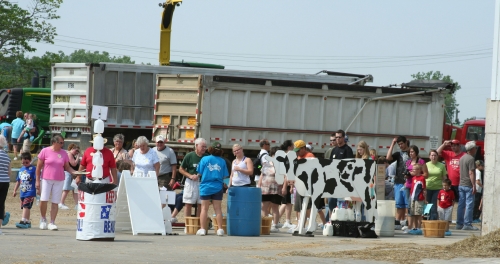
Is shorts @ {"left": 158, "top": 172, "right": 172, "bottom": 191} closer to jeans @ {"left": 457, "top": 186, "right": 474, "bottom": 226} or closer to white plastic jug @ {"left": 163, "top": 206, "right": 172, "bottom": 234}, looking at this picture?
white plastic jug @ {"left": 163, "top": 206, "right": 172, "bottom": 234}

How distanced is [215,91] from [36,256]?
17090mm

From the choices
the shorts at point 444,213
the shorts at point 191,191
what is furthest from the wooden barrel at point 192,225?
the shorts at point 444,213

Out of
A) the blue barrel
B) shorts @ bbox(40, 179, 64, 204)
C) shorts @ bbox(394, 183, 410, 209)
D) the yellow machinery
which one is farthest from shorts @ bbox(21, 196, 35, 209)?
the yellow machinery

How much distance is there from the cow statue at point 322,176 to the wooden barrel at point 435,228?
1.11 m

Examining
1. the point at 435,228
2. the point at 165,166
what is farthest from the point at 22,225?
the point at 435,228

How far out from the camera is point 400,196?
1833cm

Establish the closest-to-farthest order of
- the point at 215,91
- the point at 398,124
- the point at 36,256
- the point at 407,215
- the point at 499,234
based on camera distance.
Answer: the point at 36,256 < the point at 499,234 < the point at 407,215 < the point at 215,91 < the point at 398,124

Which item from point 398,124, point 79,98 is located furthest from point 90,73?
Answer: point 398,124

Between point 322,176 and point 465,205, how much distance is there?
14.9ft

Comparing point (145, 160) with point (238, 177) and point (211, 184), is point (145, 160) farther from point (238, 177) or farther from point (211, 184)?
point (238, 177)

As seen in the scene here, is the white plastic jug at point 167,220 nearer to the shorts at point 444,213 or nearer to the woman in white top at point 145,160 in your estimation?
the woman in white top at point 145,160

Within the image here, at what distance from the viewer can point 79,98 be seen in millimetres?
31297

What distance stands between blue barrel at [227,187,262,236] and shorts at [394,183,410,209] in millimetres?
3424

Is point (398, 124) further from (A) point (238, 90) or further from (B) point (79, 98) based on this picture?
(B) point (79, 98)
